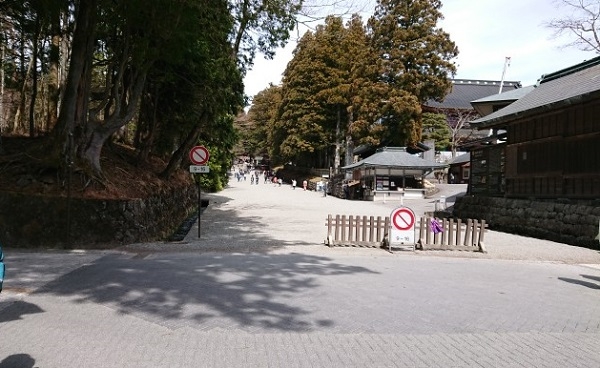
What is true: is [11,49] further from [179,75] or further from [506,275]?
[506,275]

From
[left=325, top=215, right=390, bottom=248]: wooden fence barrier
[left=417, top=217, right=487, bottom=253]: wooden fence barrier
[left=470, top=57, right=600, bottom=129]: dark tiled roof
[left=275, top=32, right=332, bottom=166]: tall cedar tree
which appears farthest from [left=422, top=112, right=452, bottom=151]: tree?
[left=325, top=215, right=390, bottom=248]: wooden fence barrier

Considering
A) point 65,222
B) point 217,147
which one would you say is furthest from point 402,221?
point 217,147

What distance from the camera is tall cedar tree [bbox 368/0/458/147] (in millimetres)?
40844

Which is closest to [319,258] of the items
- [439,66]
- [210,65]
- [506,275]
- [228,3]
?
[506,275]

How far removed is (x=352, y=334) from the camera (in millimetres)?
5160

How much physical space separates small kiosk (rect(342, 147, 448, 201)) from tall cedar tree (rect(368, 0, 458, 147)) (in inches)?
138

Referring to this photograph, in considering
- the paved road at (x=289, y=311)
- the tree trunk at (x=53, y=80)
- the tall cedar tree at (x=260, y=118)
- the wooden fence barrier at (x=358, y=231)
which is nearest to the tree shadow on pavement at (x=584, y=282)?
the paved road at (x=289, y=311)

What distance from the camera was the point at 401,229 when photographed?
12.5 metres

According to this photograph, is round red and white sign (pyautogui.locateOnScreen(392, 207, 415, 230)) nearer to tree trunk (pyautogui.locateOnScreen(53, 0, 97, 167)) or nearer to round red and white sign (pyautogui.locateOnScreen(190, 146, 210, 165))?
round red and white sign (pyautogui.locateOnScreen(190, 146, 210, 165))

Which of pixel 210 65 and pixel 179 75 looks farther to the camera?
pixel 179 75

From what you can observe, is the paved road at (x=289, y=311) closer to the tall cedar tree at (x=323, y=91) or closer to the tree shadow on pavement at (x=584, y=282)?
the tree shadow on pavement at (x=584, y=282)

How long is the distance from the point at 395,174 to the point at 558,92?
74.7ft

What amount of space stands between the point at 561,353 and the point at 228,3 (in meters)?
14.1

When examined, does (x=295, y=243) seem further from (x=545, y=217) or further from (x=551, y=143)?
(x=551, y=143)
